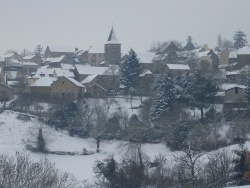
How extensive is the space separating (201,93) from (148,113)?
5436mm

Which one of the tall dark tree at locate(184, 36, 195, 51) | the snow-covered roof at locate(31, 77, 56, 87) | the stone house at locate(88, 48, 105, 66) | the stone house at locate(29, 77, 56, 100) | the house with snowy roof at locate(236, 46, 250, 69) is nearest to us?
the stone house at locate(29, 77, 56, 100)

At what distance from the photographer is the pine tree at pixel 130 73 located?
5669cm

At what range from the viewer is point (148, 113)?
49.0m

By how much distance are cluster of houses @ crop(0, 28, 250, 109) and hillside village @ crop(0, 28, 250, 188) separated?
122 mm

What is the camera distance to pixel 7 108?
50031mm

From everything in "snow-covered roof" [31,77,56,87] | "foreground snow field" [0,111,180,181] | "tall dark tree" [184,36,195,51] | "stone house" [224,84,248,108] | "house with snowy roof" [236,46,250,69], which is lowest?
"foreground snow field" [0,111,180,181]

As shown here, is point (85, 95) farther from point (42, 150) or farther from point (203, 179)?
point (203, 179)

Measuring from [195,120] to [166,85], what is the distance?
190 inches

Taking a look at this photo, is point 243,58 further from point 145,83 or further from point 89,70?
point 89,70

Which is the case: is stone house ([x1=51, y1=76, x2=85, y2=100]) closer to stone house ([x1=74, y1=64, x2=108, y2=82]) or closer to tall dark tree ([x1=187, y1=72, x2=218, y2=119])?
stone house ([x1=74, y1=64, x2=108, y2=82])

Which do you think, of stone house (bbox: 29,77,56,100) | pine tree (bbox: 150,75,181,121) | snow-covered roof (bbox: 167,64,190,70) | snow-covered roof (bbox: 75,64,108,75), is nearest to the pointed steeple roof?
snow-covered roof (bbox: 75,64,108,75)

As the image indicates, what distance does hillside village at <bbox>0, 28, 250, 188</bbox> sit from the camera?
111 feet

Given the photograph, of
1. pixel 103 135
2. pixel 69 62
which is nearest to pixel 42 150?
pixel 103 135

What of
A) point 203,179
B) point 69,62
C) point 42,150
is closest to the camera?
point 203,179
